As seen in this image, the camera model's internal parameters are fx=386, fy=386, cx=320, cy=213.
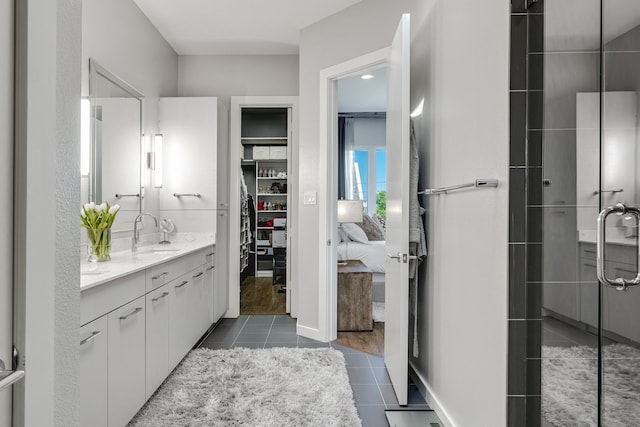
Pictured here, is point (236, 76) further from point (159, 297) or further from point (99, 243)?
point (159, 297)

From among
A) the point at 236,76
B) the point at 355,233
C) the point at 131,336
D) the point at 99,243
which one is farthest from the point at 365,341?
the point at 236,76

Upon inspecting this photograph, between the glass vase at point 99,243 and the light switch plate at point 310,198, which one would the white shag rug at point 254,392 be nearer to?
the glass vase at point 99,243

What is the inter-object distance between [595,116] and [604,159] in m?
0.13

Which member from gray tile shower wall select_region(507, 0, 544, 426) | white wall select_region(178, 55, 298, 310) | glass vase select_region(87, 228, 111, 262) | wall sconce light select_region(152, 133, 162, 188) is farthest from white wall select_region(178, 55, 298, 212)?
gray tile shower wall select_region(507, 0, 544, 426)

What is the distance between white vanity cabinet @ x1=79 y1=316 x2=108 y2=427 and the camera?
1560mm

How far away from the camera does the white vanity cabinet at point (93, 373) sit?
5.12 ft

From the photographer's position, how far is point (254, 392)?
2.38 metres

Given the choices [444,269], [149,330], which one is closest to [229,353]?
[149,330]

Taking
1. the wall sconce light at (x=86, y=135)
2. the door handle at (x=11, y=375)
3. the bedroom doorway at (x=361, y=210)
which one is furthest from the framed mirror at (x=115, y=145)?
the door handle at (x=11, y=375)

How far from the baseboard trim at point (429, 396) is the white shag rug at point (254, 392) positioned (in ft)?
1.49

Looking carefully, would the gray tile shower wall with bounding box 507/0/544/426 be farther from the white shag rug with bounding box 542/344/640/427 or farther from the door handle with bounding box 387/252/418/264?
the door handle with bounding box 387/252/418/264

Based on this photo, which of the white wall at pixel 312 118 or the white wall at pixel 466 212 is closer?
the white wall at pixel 466 212

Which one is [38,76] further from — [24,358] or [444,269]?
[444,269]

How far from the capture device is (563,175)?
1.26m
